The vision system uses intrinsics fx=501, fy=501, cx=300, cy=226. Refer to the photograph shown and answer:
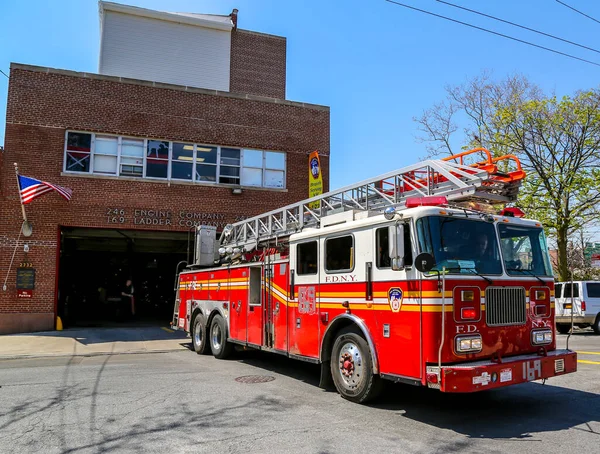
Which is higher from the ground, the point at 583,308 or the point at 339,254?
the point at 339,254

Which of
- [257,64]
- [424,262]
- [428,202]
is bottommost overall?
[424,262]

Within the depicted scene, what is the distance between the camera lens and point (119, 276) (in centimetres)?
3164

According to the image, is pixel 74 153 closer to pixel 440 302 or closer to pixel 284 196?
pixel 284 196

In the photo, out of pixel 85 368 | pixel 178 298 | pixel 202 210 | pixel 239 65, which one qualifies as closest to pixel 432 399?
pixel 85 368

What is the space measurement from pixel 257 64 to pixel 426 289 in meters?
29.2

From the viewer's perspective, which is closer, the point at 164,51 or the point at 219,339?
the point at 219,339

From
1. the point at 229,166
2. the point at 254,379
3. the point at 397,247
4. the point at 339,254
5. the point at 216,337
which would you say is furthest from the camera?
the point at 229,166

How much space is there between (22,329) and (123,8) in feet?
59.3

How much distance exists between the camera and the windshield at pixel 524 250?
6516 millimetres

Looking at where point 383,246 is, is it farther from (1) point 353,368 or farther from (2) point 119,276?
(2) point 119,276

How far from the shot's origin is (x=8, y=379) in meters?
8.84

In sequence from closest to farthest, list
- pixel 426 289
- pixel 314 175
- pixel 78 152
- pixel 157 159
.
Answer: pixel 426 289 → pixel 78 152 → pixel 157 159 → pixel 314 175

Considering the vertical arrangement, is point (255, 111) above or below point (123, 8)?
below

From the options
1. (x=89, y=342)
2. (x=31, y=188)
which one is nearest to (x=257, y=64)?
(x=31, y=188)
